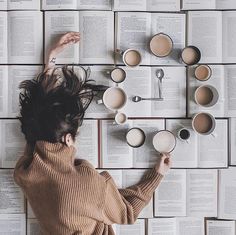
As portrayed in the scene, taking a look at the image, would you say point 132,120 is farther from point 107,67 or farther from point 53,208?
point 53,208

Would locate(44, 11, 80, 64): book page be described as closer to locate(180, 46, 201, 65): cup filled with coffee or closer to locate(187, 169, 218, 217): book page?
locate(180, 46, 201, 65): cup filled with coffee

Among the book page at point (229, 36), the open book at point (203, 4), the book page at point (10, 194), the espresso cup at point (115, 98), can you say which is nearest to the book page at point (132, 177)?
the espresso cup at point (115, 98)

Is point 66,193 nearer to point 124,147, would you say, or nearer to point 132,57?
point 124,147

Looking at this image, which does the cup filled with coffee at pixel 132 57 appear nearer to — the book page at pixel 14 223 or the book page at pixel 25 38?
the book page at pixel 25 38

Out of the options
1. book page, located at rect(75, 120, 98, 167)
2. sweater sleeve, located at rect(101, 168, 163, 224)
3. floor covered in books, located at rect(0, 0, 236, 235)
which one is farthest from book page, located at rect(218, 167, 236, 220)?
book page, located at rect(75, 120, 98, 167)

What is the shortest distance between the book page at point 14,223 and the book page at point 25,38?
522mm

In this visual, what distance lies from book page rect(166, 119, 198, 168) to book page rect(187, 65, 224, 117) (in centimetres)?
4

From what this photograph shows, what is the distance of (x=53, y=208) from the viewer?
0.98 m

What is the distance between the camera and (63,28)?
1140 millimetres

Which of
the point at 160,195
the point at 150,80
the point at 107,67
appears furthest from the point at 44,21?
the point at 160,195

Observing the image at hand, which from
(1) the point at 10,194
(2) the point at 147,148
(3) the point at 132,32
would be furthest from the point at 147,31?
(1) the point at 10,194

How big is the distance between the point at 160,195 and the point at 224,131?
0.31 m

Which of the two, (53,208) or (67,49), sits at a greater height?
(67,49)

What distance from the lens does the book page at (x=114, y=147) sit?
1142 mm
